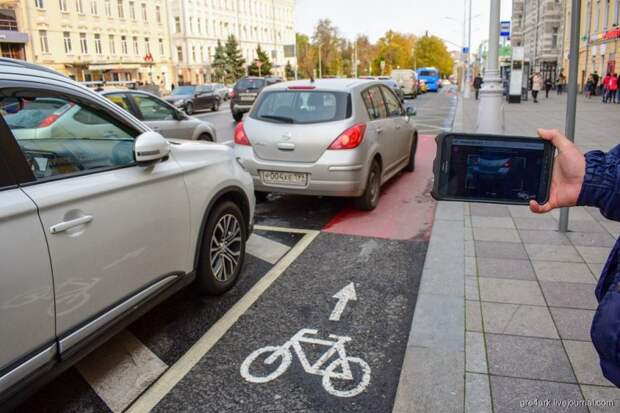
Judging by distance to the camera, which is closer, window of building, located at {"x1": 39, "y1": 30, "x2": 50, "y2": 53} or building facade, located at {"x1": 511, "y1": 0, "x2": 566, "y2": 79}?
window of building, located at {"x1": 39, "y1": 30, "x2": 50, "y2": 53}

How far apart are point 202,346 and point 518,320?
2200 millimetres

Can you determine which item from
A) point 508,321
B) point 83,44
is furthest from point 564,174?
point 83,44

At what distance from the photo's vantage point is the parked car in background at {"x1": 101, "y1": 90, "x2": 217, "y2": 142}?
973cm

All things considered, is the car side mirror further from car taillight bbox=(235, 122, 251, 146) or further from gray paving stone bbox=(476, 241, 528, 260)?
car taillight bbox=(235, 122, 251, 146)

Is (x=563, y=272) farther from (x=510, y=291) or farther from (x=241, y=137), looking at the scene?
(x=241, y=137)

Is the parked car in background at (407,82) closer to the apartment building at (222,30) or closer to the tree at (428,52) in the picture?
the apartment building at (222,30)

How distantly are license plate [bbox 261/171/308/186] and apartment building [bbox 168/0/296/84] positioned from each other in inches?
2554

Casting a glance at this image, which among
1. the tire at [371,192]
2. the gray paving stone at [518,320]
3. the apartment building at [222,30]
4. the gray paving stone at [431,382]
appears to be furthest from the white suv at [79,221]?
the apartment building at [222,30]

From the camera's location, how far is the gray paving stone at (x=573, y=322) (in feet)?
11.8

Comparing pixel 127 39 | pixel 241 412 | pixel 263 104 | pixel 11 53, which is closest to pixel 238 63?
pixel 127 39

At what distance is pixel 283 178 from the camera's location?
266 inches

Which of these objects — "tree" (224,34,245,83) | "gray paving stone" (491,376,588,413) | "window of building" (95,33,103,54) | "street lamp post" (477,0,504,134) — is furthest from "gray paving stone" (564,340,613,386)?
"tree" (224,34,245,83)

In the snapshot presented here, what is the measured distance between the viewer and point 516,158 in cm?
206

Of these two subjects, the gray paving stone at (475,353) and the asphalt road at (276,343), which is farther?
the gray paving stone at (475,353)
